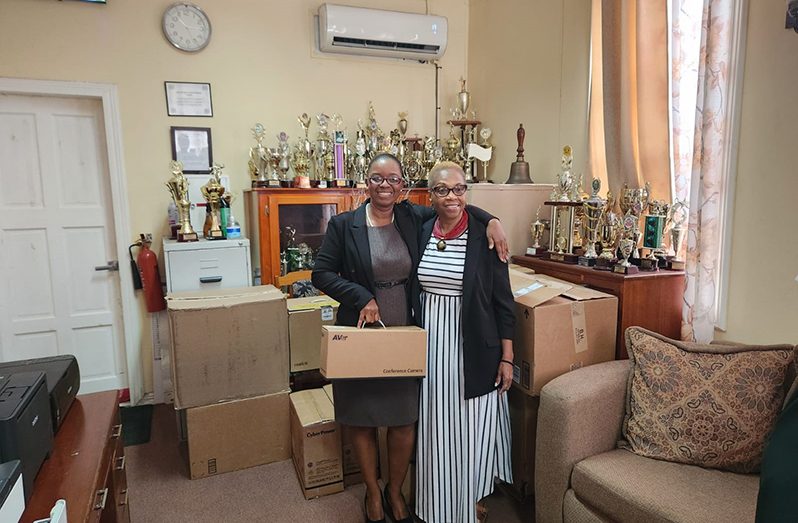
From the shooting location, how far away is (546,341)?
1.84 m

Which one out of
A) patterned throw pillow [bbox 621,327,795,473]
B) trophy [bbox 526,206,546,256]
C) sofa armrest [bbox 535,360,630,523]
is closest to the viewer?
patterned throw pillow [bbox 621,327,795,473]

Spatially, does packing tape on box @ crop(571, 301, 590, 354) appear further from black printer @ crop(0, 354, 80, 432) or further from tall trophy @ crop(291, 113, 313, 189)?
tall trophy @ crop(291, 113, 313, 189)

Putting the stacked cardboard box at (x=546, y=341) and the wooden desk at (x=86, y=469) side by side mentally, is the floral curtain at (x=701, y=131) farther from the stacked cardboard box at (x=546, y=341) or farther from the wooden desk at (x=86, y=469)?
the wooden desk at (x=86, y=469)

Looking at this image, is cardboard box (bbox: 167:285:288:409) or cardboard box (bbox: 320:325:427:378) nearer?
cardboard box (bbox: 320:325:427:378)

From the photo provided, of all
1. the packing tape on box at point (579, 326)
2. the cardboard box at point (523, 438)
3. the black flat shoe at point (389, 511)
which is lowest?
the black flat shoe at point (389, 511)

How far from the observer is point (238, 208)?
123 inches

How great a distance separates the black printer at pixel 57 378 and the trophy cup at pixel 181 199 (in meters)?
1.37

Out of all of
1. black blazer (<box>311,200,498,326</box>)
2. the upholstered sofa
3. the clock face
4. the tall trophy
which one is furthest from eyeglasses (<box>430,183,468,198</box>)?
the clock face

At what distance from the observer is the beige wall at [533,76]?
259 cm

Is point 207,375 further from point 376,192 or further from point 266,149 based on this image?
point 266,149

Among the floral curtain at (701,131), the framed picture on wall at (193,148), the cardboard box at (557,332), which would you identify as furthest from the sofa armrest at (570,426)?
the framed picture on wall at (193,148)

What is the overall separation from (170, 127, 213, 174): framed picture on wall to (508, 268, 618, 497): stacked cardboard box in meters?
2.09

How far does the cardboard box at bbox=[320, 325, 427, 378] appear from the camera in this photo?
1577 mm

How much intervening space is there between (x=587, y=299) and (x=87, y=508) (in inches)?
66.6
